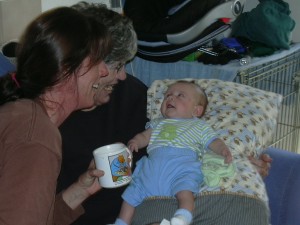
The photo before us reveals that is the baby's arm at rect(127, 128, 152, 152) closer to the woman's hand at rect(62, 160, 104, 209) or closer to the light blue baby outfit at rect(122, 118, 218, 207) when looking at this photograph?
the light blue baby outfit at rect(122, 118, 218, 207)

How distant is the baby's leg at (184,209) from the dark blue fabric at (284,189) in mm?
521

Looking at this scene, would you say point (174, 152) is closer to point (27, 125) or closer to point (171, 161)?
point (171, 161)

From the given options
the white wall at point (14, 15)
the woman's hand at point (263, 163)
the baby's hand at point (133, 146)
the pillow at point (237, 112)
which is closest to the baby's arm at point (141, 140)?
the baby's hand at point (133, 146)

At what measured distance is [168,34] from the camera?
2.12 m

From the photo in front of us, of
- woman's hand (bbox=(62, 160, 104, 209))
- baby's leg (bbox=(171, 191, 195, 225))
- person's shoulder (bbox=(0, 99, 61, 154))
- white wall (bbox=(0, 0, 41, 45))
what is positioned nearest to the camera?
person's shoulder (bbox=(0, 99, 61, 154))

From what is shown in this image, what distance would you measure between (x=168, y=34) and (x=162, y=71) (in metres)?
0.27

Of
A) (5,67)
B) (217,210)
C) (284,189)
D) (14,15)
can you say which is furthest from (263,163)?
(14,15)

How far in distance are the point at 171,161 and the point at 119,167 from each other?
0.33 meters

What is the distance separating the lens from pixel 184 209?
1.35 metres

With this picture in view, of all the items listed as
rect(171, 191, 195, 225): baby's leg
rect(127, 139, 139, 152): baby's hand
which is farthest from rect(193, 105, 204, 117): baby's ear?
rect(171, 191, 195, 225): baby's leg

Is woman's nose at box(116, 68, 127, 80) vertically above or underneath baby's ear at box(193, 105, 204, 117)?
above

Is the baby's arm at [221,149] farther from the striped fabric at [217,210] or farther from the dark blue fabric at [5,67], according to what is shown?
the dark blue fabric at [5,67]

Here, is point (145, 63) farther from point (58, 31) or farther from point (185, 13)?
point (58, 31)

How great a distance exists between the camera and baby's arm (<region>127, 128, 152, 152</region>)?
5.18 ft
